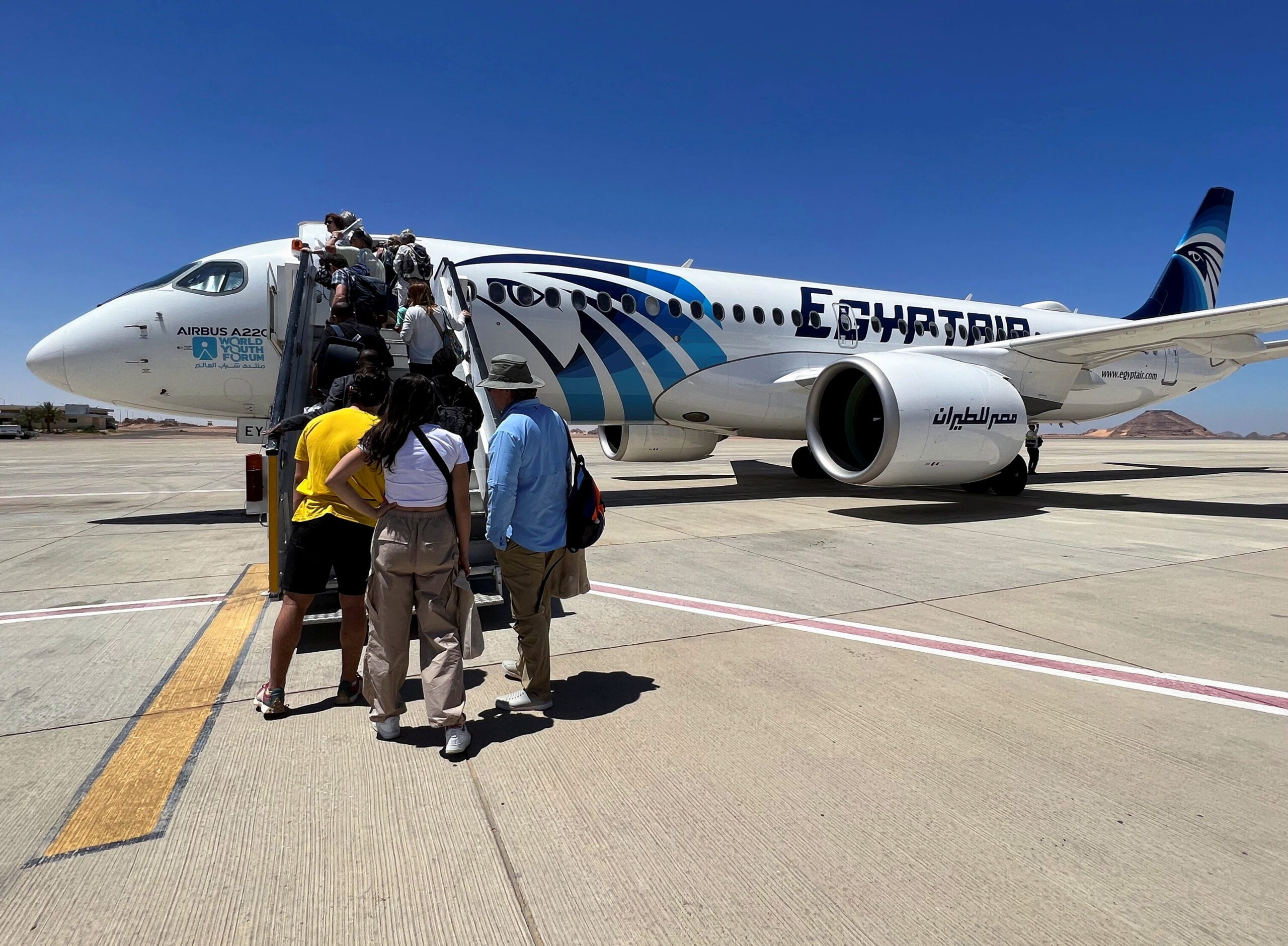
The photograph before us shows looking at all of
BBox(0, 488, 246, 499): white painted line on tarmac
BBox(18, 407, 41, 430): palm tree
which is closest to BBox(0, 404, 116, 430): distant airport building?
BBox(18, 407, 41, 430): palm tree

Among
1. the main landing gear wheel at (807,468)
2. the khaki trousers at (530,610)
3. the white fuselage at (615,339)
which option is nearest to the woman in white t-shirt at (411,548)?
the khaki trousers at (530,610)

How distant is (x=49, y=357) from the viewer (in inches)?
313

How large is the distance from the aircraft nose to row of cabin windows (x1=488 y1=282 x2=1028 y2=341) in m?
4.91

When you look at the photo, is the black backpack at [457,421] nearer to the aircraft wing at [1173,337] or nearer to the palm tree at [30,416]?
the aircraft wing at [1173,337]

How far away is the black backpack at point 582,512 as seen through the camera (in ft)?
10.8

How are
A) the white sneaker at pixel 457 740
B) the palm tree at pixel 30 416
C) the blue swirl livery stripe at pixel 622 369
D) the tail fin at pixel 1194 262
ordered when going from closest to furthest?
the white sneaker at pixel 457 740 < the blue swirl livery stripe at pixel 622 369 < the tail fin at pixel 1194 262 < the palm tree at pixel 30 416

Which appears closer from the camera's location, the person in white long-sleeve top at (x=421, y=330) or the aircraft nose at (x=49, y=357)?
the person in white long-sleeve top at (x=421, y=330)

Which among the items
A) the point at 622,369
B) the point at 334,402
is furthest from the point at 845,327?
the point at 334,402

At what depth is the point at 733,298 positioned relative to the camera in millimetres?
11359

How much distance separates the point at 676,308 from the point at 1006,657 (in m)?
7.97

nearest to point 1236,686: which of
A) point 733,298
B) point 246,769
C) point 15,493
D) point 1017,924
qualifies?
point 1017,924

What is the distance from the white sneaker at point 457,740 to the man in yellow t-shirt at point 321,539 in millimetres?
711

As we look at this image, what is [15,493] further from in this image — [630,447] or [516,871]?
[516,871]

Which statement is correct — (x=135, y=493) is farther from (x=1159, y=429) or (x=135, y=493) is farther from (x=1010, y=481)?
(x=1159, y=429)
